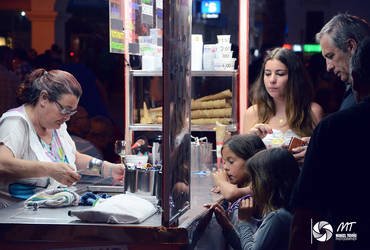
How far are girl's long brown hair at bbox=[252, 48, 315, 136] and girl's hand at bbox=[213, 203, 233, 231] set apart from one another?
98 centimetres

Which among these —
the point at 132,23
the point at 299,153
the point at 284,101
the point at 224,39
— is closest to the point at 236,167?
the point at 299,153

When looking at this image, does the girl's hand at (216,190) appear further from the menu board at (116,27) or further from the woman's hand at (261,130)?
the menu board at (116,27)

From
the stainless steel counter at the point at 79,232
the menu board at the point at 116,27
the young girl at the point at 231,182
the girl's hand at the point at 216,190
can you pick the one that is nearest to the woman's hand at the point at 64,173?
the stainless steel counter at the point at 79,232

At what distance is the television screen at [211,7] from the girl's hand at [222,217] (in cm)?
330

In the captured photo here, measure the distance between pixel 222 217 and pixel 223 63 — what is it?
164 centimetres

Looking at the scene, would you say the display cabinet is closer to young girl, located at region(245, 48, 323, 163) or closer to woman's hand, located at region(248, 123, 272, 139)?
young girl, located at region(245, 48, 323, 163)

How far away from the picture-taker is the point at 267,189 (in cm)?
260

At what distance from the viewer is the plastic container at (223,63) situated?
12.5ft

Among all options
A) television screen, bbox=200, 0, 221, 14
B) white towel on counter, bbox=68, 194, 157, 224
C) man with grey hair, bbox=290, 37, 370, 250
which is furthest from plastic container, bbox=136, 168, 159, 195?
television screen, bbox=200, 0, 221, 14

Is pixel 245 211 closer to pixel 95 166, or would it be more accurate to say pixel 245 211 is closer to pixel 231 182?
pixel 231 182

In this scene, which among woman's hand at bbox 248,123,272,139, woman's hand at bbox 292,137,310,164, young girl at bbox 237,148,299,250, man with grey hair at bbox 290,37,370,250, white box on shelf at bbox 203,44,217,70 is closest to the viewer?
man with grey hair at bbox 290,37,370,250

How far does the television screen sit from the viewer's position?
5.44 meters

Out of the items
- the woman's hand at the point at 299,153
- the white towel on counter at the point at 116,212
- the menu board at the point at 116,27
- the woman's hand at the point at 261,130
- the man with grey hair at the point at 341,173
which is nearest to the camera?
the man with grey hair at the point at 341,173

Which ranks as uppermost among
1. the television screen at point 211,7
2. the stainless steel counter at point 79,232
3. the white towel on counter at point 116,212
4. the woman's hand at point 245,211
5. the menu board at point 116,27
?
the television screen at point 211,7
